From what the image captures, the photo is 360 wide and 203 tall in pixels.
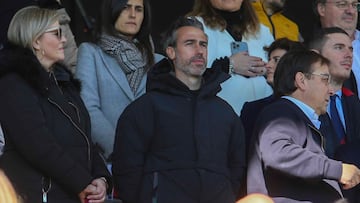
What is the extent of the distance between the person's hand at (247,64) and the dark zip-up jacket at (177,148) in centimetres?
60

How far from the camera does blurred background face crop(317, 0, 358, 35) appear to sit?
21.9ft

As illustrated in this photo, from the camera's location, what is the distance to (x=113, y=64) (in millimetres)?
5938

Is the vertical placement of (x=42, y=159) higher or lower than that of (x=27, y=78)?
lower

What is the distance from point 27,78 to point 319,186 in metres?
1.61

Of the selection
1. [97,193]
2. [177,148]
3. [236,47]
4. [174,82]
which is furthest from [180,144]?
[236,47]

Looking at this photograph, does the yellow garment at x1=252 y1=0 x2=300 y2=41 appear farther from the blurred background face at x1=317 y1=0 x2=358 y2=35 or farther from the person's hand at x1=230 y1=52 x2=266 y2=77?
the person's hand at x1=230 y1=52 x2=266 y2=77

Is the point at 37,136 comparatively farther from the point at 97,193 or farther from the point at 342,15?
the point at 342,15

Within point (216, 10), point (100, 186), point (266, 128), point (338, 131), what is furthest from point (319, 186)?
point (216, 10)

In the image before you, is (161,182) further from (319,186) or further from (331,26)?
(331,26)

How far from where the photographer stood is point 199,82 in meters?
5.50

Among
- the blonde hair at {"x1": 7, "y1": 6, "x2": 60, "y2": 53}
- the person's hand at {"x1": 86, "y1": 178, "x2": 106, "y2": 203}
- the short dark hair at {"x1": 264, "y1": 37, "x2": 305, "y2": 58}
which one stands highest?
the blonde hair at {"x1": 7, "y1": 6, "x2": 60, "y2": 53}

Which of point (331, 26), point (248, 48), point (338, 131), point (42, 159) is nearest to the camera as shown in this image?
point (42, 159)

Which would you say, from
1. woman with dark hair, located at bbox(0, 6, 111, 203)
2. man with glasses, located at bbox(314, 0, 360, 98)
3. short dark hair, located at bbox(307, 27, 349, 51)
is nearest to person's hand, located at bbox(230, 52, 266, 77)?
short dark hair, located at bbox(307, 27, 349, 51)

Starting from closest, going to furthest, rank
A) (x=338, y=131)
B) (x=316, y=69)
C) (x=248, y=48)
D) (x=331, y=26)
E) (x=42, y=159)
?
(x=42, y=159) → (x=316, y=69) → (x=338, y=131) → (x=248, y=48) → (x=331, y=26)
